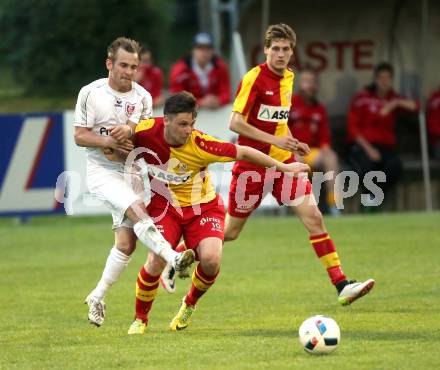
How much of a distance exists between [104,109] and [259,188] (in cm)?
183

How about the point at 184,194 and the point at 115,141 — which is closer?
the point at 115,141

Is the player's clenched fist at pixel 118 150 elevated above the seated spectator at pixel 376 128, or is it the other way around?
the player's clenched fist at pixel 118 150

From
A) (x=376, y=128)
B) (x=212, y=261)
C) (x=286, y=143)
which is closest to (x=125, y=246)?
(x=212, y=261)

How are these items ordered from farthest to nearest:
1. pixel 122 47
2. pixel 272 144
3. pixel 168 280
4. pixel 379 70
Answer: pixel 379 70 < pixel 168 280 < pixel 272 144 < pixel 122 47

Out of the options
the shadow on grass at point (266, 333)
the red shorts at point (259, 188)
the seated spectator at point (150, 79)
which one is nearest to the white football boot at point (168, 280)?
the red shorts at point (259, 188)

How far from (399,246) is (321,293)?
330cm

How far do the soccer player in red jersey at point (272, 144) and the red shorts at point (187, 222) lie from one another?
107 cm

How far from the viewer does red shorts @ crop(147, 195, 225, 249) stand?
8.74 m

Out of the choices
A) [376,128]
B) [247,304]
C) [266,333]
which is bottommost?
[376,128]

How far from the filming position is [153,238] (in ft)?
27.3

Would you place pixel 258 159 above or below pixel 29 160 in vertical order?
above

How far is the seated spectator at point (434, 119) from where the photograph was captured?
718 inches

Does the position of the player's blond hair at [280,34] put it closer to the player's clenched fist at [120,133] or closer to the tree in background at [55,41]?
the player's clenched fist at [120,133]

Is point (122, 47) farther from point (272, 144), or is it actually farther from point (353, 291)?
point (353, 291)
